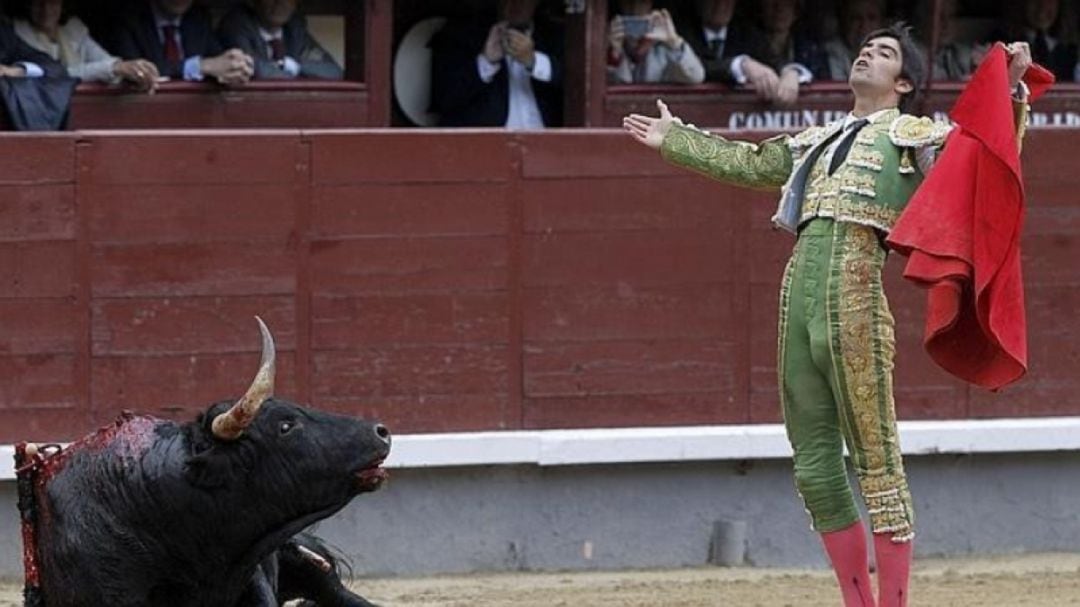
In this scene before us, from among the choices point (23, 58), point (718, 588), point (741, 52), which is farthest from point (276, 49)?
point (718, 588)

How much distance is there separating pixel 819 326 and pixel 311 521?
1169mm

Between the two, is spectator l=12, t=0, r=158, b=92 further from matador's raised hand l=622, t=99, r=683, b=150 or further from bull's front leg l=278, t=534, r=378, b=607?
matador's raised hand l=622, t=99, r=683, b=150

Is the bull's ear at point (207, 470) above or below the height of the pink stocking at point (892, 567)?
above

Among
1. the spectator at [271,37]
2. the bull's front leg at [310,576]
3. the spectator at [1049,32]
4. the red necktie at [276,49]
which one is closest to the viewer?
the bull's front leg at [310,576]

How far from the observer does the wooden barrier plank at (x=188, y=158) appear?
25.4ft

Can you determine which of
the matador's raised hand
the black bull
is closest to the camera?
the matador's raised hand

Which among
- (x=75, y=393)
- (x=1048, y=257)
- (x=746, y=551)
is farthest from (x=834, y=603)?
(x=75, y=393)

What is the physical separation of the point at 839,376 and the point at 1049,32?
4.17 metres

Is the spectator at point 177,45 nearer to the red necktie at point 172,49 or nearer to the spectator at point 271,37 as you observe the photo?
the red necktie at point 172,49

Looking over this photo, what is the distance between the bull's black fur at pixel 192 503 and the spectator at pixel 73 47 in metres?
2.75

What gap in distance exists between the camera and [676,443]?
8.26 metres

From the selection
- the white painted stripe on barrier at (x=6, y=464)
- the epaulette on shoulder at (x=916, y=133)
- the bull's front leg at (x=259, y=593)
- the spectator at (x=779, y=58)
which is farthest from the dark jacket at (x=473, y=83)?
the bull's front leg at (x=259, y=593)

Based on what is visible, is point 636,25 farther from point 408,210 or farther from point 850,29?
point 408,210

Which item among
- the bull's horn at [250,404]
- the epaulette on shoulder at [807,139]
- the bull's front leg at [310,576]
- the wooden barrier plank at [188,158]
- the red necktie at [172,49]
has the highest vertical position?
the red necktie at [172,49]
